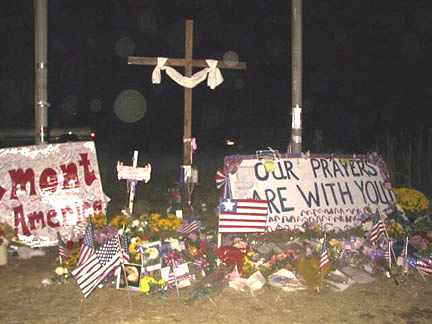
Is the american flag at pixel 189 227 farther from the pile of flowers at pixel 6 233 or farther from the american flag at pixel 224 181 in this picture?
the pile of flowers at pixel 6 233

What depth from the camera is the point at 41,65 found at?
9188mm

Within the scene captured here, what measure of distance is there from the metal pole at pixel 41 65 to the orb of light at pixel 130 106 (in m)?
44.1

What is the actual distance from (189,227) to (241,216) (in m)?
0.81

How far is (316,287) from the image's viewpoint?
284 inches

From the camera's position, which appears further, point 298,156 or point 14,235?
point 298,156

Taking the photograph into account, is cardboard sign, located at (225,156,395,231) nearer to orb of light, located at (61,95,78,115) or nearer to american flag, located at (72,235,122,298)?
american flag, located at (72,235,122,298)

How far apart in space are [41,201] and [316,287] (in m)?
4.46

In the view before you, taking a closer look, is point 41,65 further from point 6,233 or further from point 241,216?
point 241,216

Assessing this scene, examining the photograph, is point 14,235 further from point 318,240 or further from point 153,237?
point 318,240

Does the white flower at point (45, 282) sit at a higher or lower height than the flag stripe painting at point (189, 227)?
lower

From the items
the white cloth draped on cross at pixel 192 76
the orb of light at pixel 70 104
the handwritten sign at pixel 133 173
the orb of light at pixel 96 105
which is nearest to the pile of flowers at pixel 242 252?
the handwritten sign at pixel 133 173

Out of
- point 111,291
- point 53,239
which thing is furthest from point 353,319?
point 53,239

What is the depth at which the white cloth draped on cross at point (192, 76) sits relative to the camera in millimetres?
10078

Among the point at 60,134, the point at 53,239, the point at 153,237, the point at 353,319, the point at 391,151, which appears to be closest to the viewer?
the point at 353,319
